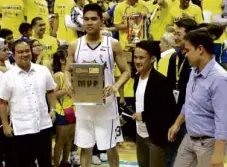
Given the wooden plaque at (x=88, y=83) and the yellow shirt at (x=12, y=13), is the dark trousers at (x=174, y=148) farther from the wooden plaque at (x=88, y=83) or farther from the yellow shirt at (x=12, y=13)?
the yellow shirt at (x=12, y=13)

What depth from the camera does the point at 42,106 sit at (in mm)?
5246

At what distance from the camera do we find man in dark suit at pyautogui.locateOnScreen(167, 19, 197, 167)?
494cm

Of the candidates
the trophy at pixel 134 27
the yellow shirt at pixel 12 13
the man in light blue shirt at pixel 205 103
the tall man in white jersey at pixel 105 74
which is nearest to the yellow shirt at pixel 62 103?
the tall man in white jersey at pixel 105 74

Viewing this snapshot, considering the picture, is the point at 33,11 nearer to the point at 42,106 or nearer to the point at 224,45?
the point at 224,45

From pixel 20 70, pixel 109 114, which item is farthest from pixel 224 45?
pixel 20 70

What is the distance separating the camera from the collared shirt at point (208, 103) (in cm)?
388

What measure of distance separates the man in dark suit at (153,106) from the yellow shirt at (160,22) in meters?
3.80

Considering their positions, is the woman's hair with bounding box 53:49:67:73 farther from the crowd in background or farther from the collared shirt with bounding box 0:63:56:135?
the collared shirt with bounding box 0:63:56:135

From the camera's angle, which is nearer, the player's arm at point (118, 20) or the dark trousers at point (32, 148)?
the dark trousers at point (32, 148)

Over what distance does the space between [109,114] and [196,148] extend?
1.36m

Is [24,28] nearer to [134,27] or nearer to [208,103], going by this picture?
[134,27]

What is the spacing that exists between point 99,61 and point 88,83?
0.29 m

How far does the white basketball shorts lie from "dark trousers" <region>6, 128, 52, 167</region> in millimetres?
336

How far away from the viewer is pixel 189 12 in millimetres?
8406
